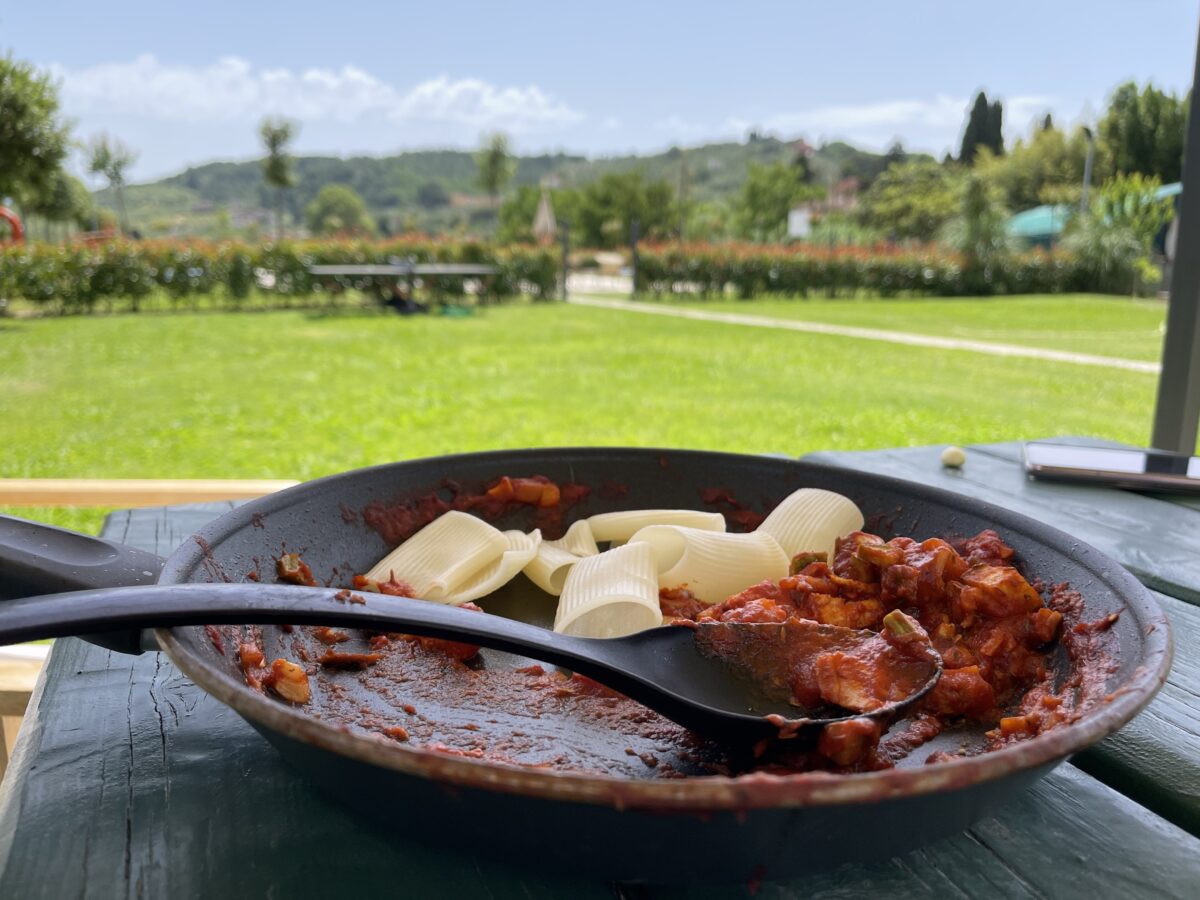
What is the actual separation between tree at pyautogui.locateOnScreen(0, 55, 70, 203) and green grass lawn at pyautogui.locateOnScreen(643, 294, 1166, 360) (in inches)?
308

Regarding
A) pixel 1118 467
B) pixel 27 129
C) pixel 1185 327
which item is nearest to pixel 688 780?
pixel 1118 467

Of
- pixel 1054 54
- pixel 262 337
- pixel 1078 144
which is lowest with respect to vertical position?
pixel 262 337

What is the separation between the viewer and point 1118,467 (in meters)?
1.35

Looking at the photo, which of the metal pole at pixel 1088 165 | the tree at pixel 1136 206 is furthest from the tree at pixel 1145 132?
the metal pole at pixel 1088 165

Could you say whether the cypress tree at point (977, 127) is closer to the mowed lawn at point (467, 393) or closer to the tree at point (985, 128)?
the tree at point (985, 128)

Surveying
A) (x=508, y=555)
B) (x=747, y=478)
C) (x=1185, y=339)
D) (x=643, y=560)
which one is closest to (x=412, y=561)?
(x=508, y=555)

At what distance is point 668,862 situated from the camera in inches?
15.2

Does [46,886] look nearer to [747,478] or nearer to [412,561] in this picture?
[412,561]

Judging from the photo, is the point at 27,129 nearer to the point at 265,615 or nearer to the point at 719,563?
the point at 719,563

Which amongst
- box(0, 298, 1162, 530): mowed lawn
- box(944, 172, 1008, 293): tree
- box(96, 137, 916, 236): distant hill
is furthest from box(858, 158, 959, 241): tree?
box(0, 298, 1162, 530): mowed lawn

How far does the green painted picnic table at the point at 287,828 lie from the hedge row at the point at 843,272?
12.7 meters

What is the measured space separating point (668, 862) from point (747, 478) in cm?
65

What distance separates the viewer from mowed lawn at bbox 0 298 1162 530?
4.49 m

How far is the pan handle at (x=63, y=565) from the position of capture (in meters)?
0.54
